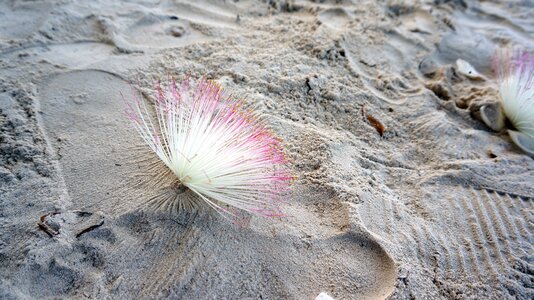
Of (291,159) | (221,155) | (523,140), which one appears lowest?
(523,140)

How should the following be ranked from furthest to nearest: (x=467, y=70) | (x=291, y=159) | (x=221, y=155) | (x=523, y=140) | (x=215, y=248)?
(x=467, y=70), (x=523, y=140), (x=291, y=159), (x=221, y=155), (x=215, y=248)

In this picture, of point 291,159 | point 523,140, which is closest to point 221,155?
point 291,159

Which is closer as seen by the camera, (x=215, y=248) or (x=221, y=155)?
(x=215, y=248)

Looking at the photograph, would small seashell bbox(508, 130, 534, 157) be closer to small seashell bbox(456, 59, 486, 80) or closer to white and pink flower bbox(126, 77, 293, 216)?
small seashell bbox(456, 59, 486, 80)

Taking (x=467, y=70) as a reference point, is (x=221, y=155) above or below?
above

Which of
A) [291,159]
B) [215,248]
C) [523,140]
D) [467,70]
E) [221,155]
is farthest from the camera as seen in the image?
[467,70]

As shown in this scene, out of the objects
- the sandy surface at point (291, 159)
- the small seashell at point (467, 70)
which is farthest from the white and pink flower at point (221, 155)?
the small seashell at point (467, 70)

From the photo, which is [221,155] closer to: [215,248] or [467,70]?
[215,248]
